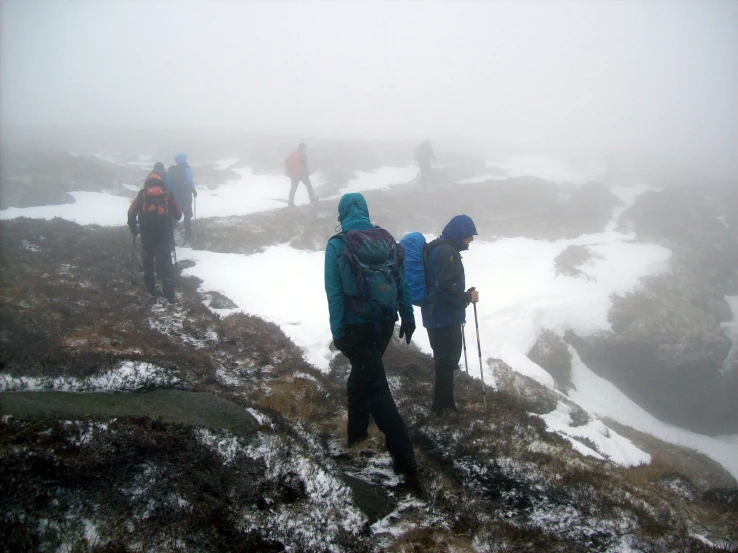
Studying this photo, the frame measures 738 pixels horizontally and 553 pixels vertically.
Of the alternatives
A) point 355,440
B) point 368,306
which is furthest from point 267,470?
point 368,306

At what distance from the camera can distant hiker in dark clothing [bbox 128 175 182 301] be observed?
37.5 ft

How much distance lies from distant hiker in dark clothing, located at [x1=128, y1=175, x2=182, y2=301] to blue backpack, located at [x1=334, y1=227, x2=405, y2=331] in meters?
8.55

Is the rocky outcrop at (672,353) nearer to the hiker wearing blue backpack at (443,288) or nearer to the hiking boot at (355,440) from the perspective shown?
the hiker wearing blue backpack at (443,288)

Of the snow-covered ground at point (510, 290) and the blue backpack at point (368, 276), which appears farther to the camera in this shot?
the snow-covered ground at point (510, 290)

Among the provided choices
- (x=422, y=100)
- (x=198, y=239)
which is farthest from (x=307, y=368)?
(x=422, y=100)

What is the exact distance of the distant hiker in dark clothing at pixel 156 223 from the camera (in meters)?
11.4

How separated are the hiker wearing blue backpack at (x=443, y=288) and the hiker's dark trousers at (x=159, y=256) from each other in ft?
26.6

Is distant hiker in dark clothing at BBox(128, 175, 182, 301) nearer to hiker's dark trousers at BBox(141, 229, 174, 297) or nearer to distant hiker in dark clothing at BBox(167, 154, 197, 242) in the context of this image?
hiker's dark trousers at BBox(141, 229, 174, 297)

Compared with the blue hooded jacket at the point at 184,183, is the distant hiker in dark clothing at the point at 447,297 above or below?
below

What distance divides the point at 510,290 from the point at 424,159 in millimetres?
16095

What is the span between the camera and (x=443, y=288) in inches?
277

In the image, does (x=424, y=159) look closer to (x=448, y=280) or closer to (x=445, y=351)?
(x=448, y=280)

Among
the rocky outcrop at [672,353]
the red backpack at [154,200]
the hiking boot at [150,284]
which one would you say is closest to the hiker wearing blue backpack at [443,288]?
the red backpack at [154,200]

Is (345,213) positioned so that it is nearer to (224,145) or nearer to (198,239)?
(198,239)
